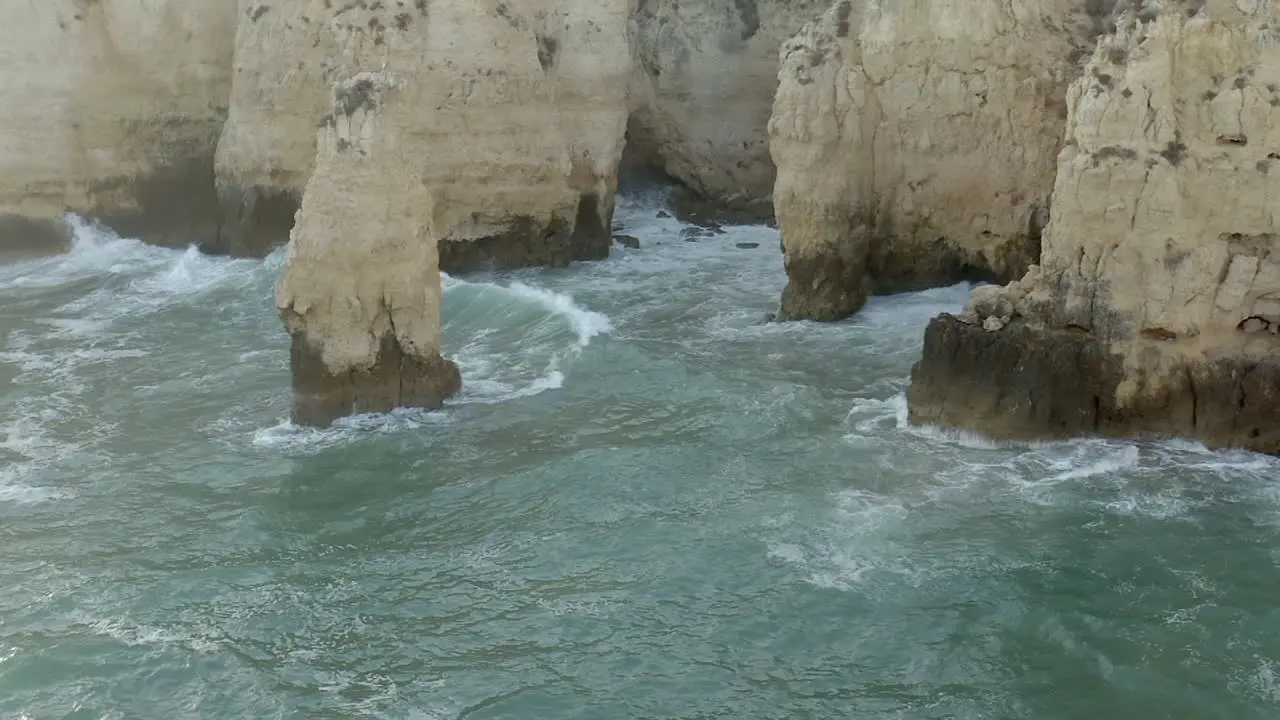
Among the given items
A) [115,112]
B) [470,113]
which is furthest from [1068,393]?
[115,112]

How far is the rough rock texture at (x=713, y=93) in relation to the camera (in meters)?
31.3

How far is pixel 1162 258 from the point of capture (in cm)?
1644

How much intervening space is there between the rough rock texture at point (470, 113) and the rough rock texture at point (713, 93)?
3.82 meters

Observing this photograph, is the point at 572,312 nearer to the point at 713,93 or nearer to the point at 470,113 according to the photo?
the point at 470,113

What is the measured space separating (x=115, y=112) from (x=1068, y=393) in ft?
71.0

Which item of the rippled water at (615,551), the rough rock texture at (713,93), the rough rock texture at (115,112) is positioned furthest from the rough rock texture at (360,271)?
the rough rock texture at (713,93)

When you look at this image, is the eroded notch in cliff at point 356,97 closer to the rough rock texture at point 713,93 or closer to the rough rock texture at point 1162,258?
the rough rock texture at point 1162,258

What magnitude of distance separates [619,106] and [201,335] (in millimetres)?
10186

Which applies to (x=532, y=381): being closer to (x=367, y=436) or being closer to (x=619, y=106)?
(x=367, y=436)

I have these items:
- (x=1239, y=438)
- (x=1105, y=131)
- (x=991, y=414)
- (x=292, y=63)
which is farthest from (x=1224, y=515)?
(x=292, y=63)

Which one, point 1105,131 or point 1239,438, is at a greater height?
point 1105,131

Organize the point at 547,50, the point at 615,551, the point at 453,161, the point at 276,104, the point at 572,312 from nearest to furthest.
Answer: the point at 615,551 → the point at 572,312 → the point at 453,161 → the point at 276,104 → the point at 547,50

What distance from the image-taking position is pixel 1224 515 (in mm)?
14438

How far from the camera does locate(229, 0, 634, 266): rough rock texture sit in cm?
2594
